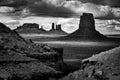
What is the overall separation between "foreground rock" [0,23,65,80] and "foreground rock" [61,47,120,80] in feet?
90.3

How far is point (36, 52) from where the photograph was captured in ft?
335

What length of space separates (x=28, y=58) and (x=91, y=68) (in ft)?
152

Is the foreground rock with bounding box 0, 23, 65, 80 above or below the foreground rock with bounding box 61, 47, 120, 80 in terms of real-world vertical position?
below

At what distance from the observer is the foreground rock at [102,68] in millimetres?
46416

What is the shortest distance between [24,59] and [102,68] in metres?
46.6

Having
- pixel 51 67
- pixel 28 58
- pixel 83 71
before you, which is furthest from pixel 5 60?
pixel 83 71

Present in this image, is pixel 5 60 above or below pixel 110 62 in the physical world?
below

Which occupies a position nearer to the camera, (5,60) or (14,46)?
(5,60)

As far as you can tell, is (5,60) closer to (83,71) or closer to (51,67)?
(51,67)

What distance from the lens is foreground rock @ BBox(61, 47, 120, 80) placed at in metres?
46.4

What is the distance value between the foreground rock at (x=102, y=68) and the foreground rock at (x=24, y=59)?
27515 millimetres

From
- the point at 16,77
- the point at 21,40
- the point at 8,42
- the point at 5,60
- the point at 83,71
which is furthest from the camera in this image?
the point at 21,40

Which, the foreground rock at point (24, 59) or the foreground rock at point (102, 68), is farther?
the foreground rock at point (24, 59)

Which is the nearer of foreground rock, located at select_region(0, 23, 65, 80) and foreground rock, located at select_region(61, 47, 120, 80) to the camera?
foreground rock, located at select_region(61, 47, 120, 80)
